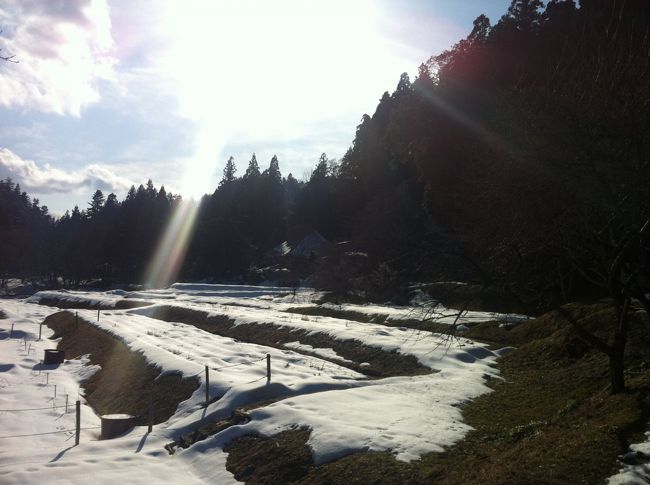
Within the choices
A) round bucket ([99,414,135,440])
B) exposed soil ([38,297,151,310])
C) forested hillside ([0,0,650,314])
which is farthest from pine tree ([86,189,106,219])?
round bucket ([99,414,135,440])

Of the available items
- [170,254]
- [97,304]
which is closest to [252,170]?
[170,254]

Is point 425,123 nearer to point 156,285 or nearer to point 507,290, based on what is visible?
point 507,290

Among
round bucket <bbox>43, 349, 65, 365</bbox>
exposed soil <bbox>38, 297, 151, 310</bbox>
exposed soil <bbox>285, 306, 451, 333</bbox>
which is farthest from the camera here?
exposed soil <bbox>38, 297, 151, 310</bbox>

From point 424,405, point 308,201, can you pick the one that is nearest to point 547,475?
point 424,405

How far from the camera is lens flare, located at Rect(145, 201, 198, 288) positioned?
4208 inches

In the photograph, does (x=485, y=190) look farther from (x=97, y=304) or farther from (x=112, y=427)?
(x=97, y=304)

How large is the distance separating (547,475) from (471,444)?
3.40 meters

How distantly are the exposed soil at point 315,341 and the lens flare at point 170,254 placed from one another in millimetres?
66666

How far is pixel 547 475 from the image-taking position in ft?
25.9

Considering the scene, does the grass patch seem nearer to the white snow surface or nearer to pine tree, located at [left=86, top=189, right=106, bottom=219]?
the white snow surface

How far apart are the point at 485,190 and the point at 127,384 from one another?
55.4 feet

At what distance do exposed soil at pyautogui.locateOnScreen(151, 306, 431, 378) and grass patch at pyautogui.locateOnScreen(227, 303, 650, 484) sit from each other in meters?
4.58

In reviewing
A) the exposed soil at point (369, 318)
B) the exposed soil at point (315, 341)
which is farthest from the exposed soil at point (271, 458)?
the exposed soil at point (369, 318)

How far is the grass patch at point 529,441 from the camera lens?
326 inches
